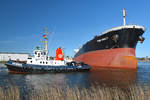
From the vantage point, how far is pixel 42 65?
1016 inches

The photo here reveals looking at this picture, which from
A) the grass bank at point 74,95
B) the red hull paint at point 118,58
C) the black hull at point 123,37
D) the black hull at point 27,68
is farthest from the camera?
the black hull at point 123,37

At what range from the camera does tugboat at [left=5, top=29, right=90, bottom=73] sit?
978 inches

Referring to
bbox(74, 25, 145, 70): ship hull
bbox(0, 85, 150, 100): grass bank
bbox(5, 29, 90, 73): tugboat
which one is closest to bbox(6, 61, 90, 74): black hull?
bbox(5, 29, 90, 73): tugboat

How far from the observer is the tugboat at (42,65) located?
2484cm

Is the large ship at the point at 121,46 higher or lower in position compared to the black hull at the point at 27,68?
higher

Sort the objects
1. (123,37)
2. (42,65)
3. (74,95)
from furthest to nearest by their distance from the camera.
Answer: (123,37), (42,65), (74,95)

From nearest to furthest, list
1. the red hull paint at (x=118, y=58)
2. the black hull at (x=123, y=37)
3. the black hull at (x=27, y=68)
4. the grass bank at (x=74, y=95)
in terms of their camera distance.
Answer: the grass bank at (x=74, y=95) < the black hull at (x=27, y=68) < the red hull paint at (x=118, y=58) < the black hull at (x=123, y=37)

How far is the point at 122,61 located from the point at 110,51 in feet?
11.9

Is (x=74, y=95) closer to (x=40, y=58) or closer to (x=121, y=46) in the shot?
(x=40, y=58)

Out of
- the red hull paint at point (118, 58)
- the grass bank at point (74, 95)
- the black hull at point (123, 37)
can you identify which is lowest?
the grass bank at point (74, 95)

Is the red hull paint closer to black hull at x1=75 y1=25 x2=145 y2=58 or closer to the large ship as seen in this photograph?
the large ship

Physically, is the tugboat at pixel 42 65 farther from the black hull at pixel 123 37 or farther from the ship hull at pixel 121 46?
the black hull at pixel 123 37

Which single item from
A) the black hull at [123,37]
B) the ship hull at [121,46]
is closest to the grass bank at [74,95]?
the ship hull at [121,46]

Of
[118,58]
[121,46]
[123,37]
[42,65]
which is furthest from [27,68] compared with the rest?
[123,37]
